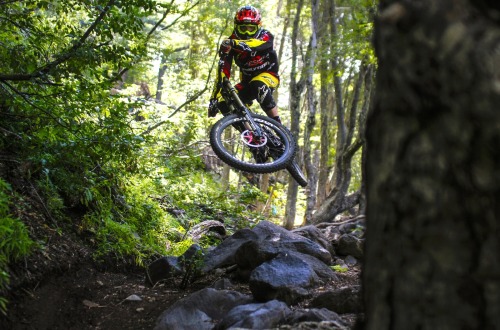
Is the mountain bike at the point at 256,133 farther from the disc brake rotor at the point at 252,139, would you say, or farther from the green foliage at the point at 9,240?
the green foliage at the point at 9,240

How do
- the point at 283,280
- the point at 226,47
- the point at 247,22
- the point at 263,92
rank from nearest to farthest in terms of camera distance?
the point at 283,280
the point at 226,47
the point at 247,22
the point at 263,92

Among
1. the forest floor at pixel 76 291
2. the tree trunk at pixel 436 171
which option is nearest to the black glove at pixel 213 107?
the forest floor at pixel 76 291

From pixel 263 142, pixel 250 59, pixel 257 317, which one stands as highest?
pixel 250 59

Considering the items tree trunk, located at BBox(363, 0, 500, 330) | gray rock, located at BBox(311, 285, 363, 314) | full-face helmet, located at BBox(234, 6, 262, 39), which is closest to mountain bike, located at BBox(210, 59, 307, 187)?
full-face helmet, located at BBox(234, 6, 262, 39)

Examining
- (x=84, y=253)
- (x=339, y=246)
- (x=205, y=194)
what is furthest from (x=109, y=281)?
(x=205, y=194)

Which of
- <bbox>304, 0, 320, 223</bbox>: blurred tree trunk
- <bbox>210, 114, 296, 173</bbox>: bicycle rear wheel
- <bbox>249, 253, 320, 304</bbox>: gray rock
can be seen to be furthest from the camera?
<bbox>304, 0, 320, 223</bbox>: blurred tree trunk

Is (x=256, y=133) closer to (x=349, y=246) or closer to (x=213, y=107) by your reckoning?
(x=213, y=107)

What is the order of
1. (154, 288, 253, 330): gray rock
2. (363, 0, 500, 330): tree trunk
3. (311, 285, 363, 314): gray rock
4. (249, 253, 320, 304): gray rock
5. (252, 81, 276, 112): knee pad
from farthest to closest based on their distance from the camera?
1. (252, 81, 276, 112): knee pad
2. (249, 253, 320, 304): gray rock
3. (154, 288, 253, 330): gray rock
4. (311, 285, 363, 314): gray rock
5. (363, 0, 500, 330): tree trunk

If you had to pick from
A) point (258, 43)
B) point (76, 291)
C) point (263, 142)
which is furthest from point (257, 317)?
point (258, 43)

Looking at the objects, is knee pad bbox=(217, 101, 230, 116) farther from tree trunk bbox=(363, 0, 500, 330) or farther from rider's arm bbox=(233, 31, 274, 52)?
tree trunk bbox=(363, 0, 500, 330)

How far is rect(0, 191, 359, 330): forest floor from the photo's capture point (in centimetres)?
373

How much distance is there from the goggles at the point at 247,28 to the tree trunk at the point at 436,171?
5.71 m

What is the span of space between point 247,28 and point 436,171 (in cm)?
599

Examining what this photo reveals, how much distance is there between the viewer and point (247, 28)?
6.93 metres
